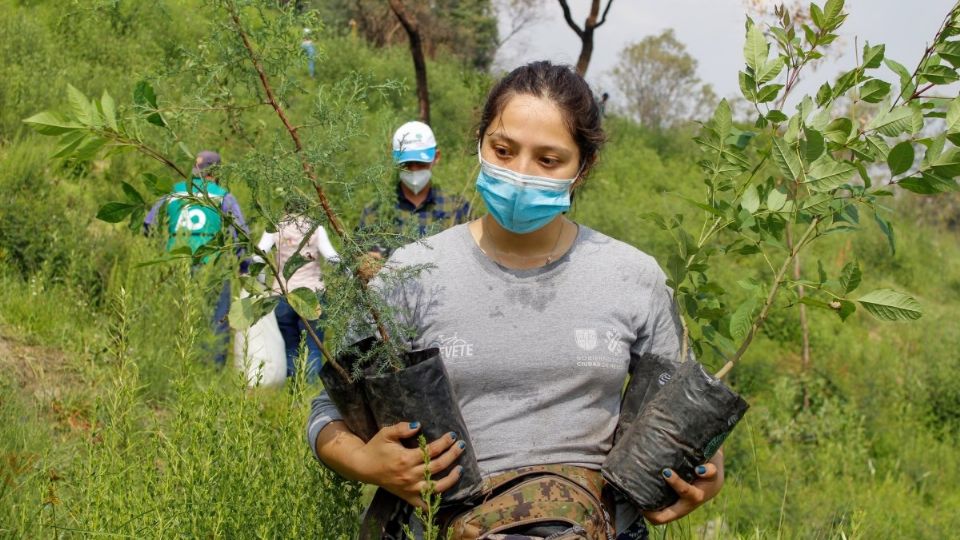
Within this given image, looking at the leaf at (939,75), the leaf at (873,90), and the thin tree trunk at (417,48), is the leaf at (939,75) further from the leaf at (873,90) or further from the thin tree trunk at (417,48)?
the thin tree trunk at (417,48)

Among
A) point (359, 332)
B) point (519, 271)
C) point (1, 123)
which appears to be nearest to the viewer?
point (359, 332)

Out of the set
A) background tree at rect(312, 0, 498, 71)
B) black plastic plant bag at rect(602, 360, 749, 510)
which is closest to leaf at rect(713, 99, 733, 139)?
black plastic plant bag at rect(602, 360, 749, 510)

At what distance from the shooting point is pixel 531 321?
82.8 inches

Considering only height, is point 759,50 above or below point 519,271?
above

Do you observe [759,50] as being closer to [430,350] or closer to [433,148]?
[430,350]

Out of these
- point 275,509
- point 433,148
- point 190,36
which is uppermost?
point 275,509

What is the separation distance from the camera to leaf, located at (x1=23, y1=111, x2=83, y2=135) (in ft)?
5.89

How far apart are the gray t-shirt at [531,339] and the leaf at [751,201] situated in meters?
0.26

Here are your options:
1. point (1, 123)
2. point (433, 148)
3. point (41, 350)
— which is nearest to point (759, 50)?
point (433, 148)

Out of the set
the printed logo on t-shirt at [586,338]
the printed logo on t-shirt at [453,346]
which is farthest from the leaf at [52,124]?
the printed logo on t-shirt at [586,338]

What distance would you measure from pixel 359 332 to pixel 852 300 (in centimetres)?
103

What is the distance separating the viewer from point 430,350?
6.64 ft

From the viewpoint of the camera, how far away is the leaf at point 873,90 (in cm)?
222

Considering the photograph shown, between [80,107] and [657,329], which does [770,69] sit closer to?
[657,329]
